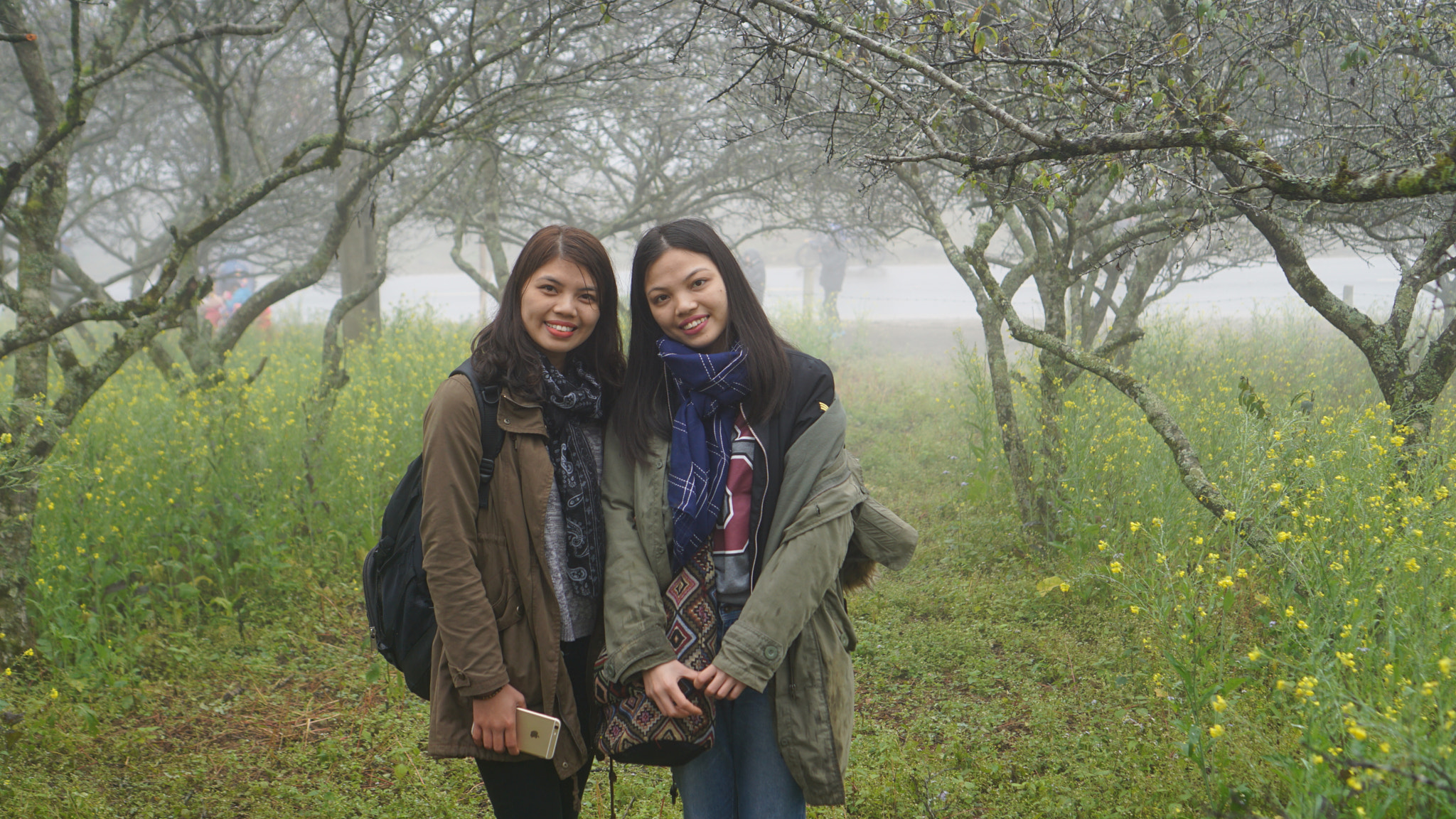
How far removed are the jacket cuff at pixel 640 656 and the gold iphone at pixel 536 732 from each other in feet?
0.58

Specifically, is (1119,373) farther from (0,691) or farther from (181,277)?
(181,277)

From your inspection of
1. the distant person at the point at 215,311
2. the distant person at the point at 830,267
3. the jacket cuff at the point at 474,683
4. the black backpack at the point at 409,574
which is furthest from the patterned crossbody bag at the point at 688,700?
the distant person at the point at 830,267

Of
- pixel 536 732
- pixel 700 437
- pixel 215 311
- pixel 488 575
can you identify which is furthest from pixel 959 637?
pixel 215 311

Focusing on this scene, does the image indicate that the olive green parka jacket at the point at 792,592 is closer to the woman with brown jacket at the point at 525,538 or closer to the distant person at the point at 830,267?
the woman with brown jacket at the point at 525,538

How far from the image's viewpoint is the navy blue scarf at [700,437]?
2.04m

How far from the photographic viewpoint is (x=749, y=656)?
6.37 ft

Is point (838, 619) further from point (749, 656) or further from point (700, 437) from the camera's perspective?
point (700, 437)

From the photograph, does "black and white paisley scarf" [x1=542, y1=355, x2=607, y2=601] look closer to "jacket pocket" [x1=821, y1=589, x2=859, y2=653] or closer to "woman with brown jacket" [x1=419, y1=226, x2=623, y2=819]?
"woman with brown jacket" [x1=419, y1=226, x2=623, y2=819]

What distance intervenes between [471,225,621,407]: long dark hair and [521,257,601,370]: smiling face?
0.02m

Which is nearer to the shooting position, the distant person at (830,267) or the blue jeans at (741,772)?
the blue jeans at (741,772)

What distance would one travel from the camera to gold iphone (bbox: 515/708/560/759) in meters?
1.96

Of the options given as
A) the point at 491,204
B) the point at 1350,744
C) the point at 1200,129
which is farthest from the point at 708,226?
the point at 491,204

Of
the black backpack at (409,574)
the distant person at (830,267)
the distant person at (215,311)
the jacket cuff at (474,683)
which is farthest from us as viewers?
the distant person at (830,267)

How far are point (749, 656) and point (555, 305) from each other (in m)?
0.95
